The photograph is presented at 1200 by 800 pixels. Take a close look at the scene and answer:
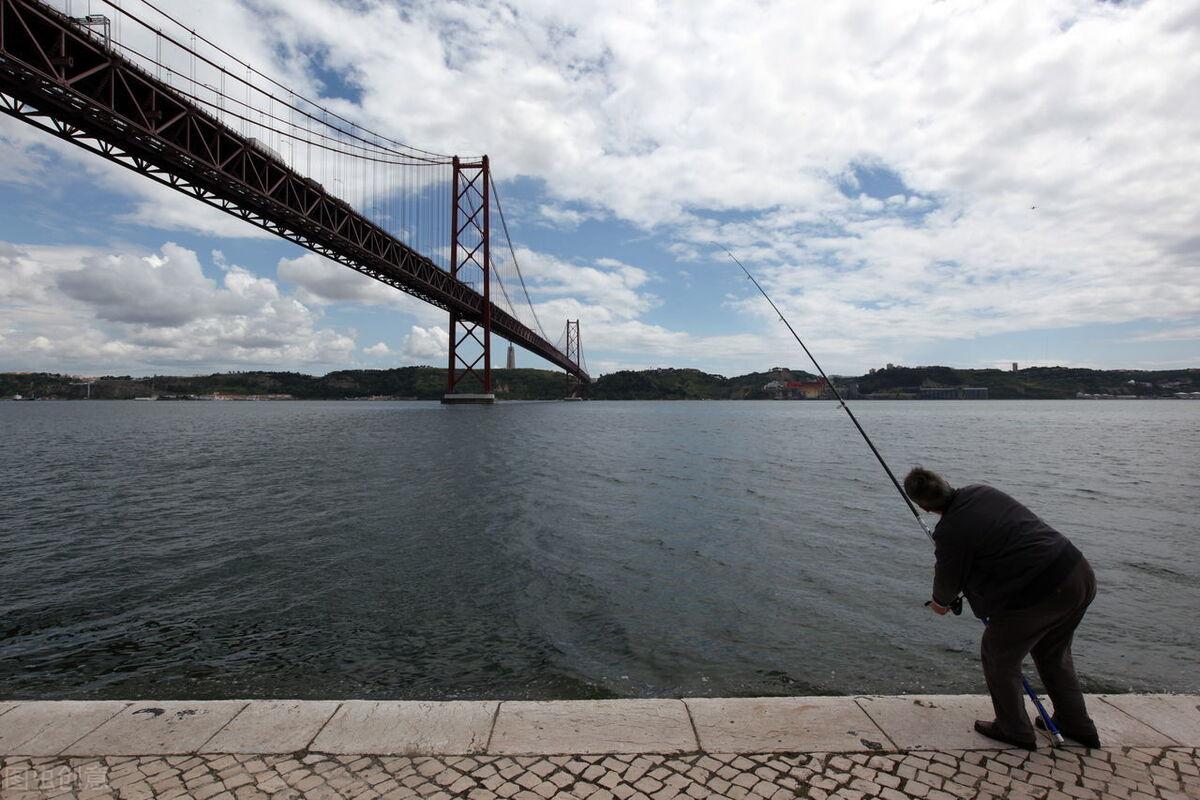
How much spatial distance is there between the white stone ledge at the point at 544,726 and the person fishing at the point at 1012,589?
0.26 metres

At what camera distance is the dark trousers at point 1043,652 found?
125 inches

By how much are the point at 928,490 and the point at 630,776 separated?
227 cm

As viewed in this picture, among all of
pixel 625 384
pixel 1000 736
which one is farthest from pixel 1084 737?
pixel 625 384

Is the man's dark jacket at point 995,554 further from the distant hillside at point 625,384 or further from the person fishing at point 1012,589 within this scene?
the distant hillside at point 625,384

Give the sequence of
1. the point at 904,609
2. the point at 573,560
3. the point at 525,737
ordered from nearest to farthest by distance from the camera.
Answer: the point at 525,737, the point at 904,609, the point at 573,560

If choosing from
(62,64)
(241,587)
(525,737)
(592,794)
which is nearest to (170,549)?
(241,587)

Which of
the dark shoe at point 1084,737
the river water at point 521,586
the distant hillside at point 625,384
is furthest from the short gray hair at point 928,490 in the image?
the distant hillside at point 625,384

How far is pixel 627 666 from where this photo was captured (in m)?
5.42

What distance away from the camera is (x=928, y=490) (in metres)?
3.42

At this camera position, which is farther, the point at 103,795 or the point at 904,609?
the point at 904,609

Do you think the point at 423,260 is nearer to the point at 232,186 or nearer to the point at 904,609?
the point at 232,186

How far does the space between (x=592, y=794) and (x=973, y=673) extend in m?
4.19

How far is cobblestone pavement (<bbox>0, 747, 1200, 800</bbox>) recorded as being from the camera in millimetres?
2936

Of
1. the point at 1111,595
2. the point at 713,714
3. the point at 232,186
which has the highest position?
the point at 232,186
